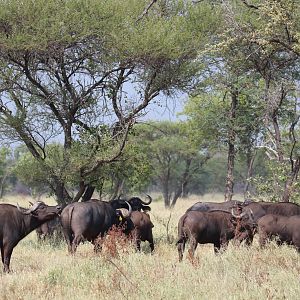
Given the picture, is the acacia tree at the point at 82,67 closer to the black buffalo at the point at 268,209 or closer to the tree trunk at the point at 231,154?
the black buffalo at the point at 268,209

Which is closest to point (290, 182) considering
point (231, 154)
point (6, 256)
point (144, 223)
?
point (144, 223)

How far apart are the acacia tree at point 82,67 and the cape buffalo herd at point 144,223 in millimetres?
2147

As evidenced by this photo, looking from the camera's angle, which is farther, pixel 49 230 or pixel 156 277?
pixel 49 230

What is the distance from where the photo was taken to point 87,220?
13.9 meters

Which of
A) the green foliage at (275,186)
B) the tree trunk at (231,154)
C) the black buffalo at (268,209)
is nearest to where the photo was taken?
the black buffalo at (268,209)

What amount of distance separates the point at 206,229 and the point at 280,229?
1.39 m

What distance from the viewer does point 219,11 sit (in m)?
18.3

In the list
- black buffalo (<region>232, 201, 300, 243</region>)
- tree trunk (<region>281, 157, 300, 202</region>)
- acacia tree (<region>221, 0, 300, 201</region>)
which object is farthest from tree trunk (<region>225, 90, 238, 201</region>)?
black buffalo (<region>232, 201, 300, 243</region>)

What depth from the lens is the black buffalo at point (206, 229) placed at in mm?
12898

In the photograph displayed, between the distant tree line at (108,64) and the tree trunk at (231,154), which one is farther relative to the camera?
the tree trunk at (231,154)

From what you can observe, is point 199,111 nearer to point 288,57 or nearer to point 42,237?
point 288,57

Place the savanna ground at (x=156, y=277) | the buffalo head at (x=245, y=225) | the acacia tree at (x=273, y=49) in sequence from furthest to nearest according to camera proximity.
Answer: the acacia tree at (x=273, y=49), the buffalo head at (x=245, y=225), the savanna ground at (x=156, y=277)

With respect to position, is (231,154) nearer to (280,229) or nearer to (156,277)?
(280,229)

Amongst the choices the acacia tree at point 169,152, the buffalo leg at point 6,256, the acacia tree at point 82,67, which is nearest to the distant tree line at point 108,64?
the acacia tree at point 82,67
